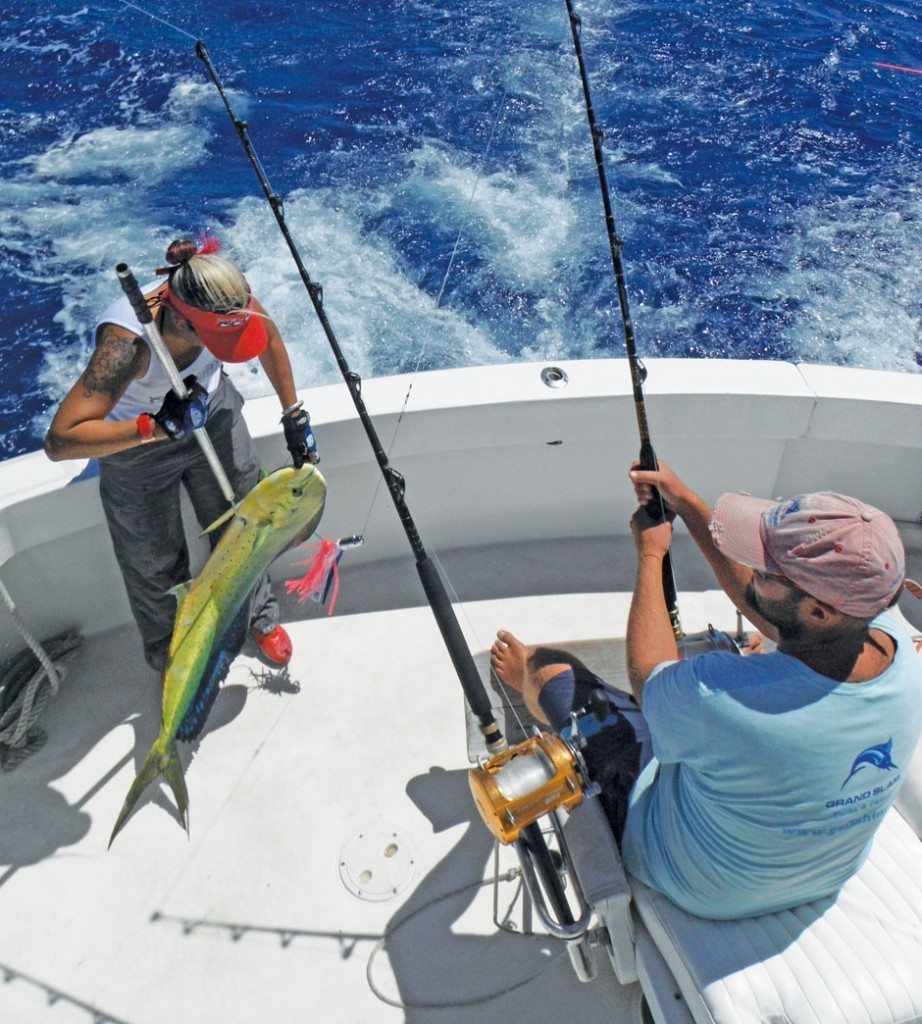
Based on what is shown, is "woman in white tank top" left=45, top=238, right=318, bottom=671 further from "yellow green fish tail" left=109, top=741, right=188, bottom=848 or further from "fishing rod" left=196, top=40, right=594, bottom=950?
"yellow green fish tail" left=109, top=741, right=188, bottom=848

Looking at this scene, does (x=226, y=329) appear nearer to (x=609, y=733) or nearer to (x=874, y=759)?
(x=609, y=733)

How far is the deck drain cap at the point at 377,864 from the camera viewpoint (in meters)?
2.16

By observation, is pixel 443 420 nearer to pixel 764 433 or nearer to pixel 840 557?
pixel 764 433

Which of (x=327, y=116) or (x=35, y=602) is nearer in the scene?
(x=35, y=602)

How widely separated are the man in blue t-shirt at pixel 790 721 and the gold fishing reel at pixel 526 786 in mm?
168

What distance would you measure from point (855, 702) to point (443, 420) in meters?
1.42

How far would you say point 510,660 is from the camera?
2.24 meters

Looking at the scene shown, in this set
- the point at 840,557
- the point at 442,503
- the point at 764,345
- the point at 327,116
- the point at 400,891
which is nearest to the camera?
the point at 840,557

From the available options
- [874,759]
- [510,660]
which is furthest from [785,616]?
[510,660]

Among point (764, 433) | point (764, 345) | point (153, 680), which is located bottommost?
point (764, 345)

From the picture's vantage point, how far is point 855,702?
1.31 m

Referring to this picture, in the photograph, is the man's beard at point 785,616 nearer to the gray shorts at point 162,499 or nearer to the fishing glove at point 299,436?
the fishing glove at point 299,436

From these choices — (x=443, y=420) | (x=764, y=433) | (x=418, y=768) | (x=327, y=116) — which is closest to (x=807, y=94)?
(x=327, y=116)

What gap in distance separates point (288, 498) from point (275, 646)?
747 millimetres
